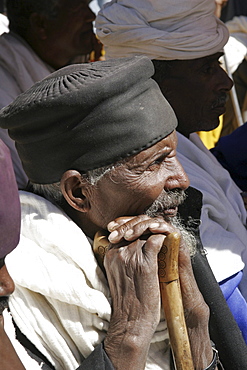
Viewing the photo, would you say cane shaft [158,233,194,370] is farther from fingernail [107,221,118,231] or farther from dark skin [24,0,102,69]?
dark skin [24,0,102,69]

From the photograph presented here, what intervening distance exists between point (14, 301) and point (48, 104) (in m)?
0.64

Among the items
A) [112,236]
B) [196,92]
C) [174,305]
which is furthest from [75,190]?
[196,92]

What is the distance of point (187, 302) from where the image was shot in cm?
230

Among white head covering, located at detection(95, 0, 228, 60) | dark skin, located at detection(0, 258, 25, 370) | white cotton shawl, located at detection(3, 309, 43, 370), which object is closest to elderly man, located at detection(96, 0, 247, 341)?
white head covering, located at detection(95, 0, 228, 60)

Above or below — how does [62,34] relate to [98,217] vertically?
below

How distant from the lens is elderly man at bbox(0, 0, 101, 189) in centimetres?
444

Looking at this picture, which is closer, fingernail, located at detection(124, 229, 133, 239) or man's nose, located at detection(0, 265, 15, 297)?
man's nose, located at detection(0, 265, 15, 297)

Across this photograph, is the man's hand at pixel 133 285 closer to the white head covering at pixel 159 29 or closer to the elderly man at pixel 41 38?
the white head covering at pixel 159 29

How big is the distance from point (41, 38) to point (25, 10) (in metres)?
0.21

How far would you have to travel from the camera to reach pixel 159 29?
11.7 ft

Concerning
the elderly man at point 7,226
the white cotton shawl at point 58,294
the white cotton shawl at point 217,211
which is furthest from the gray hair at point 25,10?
the elderly man at point 7,226

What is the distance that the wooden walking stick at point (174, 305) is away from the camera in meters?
2.19

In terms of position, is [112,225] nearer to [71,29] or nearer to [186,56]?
[186,56]

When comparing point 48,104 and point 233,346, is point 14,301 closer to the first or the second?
point 48,104
